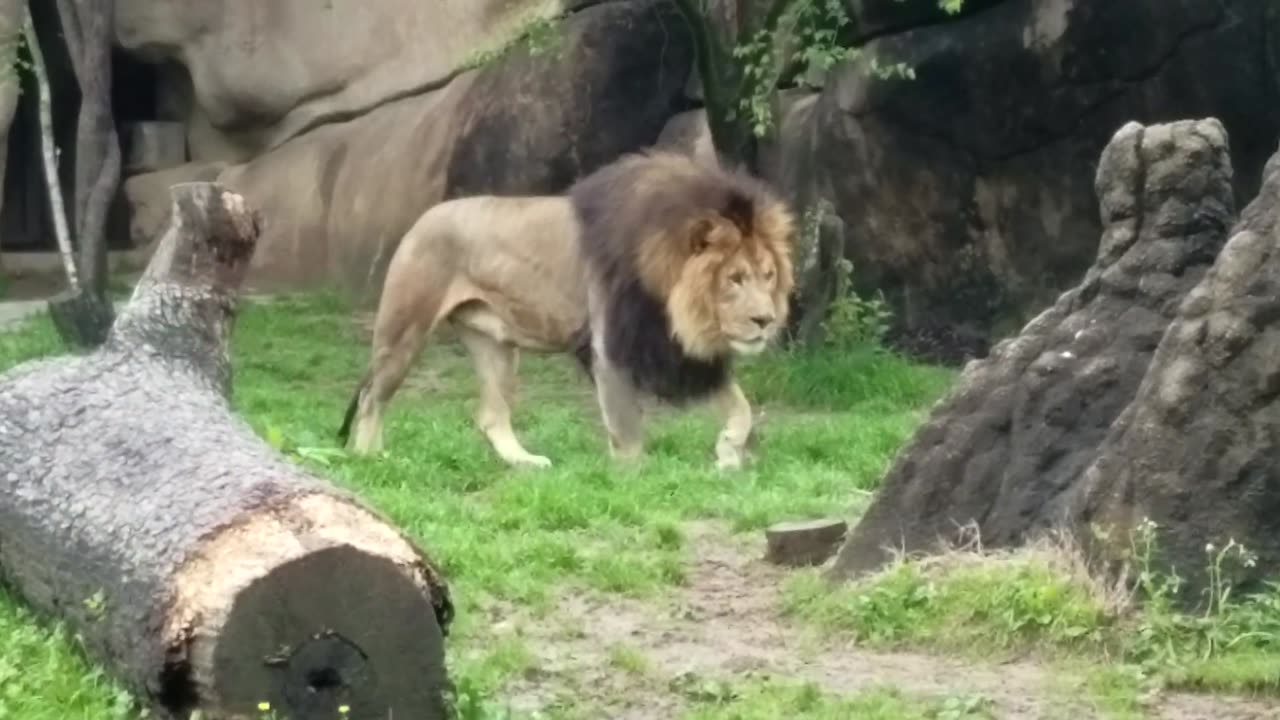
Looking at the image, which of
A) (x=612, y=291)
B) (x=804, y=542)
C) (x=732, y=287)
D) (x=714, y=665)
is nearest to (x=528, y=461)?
(x=612, y=291)

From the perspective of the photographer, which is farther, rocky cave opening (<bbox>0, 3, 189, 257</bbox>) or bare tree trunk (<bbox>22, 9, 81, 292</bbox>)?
rocky cave opening (<bbox>0, 3, 189, 257</bbox>)

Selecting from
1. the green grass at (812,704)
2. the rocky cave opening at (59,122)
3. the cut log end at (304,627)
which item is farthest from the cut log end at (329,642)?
the rocky cave opening at (59,122)

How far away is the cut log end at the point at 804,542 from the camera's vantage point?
6.68 meters

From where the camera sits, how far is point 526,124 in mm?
14148

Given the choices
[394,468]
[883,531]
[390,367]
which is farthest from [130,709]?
[390,367]

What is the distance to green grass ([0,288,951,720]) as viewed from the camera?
5.56m

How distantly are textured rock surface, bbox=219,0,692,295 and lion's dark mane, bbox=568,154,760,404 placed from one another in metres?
4.69

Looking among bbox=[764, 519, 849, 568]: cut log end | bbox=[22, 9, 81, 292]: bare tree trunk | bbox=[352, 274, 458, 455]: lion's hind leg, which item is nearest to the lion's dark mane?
bbox=[352, 274, 458, 455]: lion's hind leg

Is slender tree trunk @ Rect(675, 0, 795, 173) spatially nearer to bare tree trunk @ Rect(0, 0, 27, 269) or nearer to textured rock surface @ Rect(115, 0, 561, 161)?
textured rock surface @ Rect(115, 0, 561, 161)

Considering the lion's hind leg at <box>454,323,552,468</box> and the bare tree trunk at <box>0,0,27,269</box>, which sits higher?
the bare tree trunk at <box>0,0,27,269</box>

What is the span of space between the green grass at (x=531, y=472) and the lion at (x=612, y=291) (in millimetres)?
293

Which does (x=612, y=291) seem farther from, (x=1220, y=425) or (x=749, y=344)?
→ (x=1220, y=425)

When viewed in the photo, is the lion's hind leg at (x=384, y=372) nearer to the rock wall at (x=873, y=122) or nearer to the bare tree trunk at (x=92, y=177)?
the rock wall at (x=873, y=122)

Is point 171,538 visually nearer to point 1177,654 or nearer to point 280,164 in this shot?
point 1177,654
